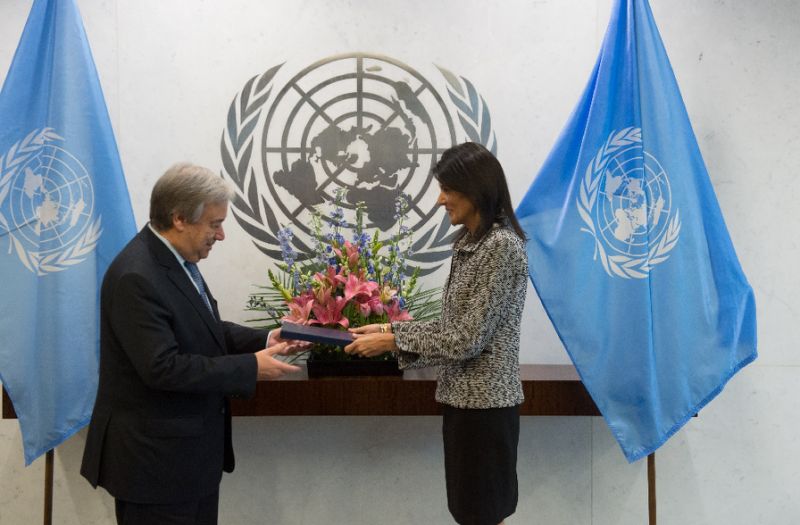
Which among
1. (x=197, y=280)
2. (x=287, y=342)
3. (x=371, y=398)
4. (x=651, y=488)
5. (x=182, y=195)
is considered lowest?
(x=651, y=488)

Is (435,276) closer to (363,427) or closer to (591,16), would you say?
(363,427)

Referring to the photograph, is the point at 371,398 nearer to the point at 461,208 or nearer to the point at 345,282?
the point at 345,282

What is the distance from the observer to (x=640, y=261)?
2.45 meters

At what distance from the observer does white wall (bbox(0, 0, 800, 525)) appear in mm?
2865

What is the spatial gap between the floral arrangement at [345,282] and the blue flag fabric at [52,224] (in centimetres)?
59

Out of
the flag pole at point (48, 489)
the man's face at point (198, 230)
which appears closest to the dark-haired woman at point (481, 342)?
the man's face at point (198, 230)

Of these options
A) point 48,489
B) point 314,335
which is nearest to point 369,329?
point 314,335

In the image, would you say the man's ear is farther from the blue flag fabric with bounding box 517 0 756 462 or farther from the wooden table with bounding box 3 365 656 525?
the blue flag fabric with bounding box 517 0 756 462

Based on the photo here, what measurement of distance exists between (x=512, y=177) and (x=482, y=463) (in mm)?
1298

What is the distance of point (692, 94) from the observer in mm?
2877

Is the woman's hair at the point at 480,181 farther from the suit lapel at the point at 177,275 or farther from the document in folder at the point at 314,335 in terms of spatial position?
the suit lapel at the point at 177,275

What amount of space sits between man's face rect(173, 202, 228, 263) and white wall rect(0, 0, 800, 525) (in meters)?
1.06

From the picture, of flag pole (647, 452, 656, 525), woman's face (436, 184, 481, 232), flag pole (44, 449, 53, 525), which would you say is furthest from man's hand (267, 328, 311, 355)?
flag pole (647, 452, 656, 525)

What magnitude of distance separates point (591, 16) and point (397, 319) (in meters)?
1.44
